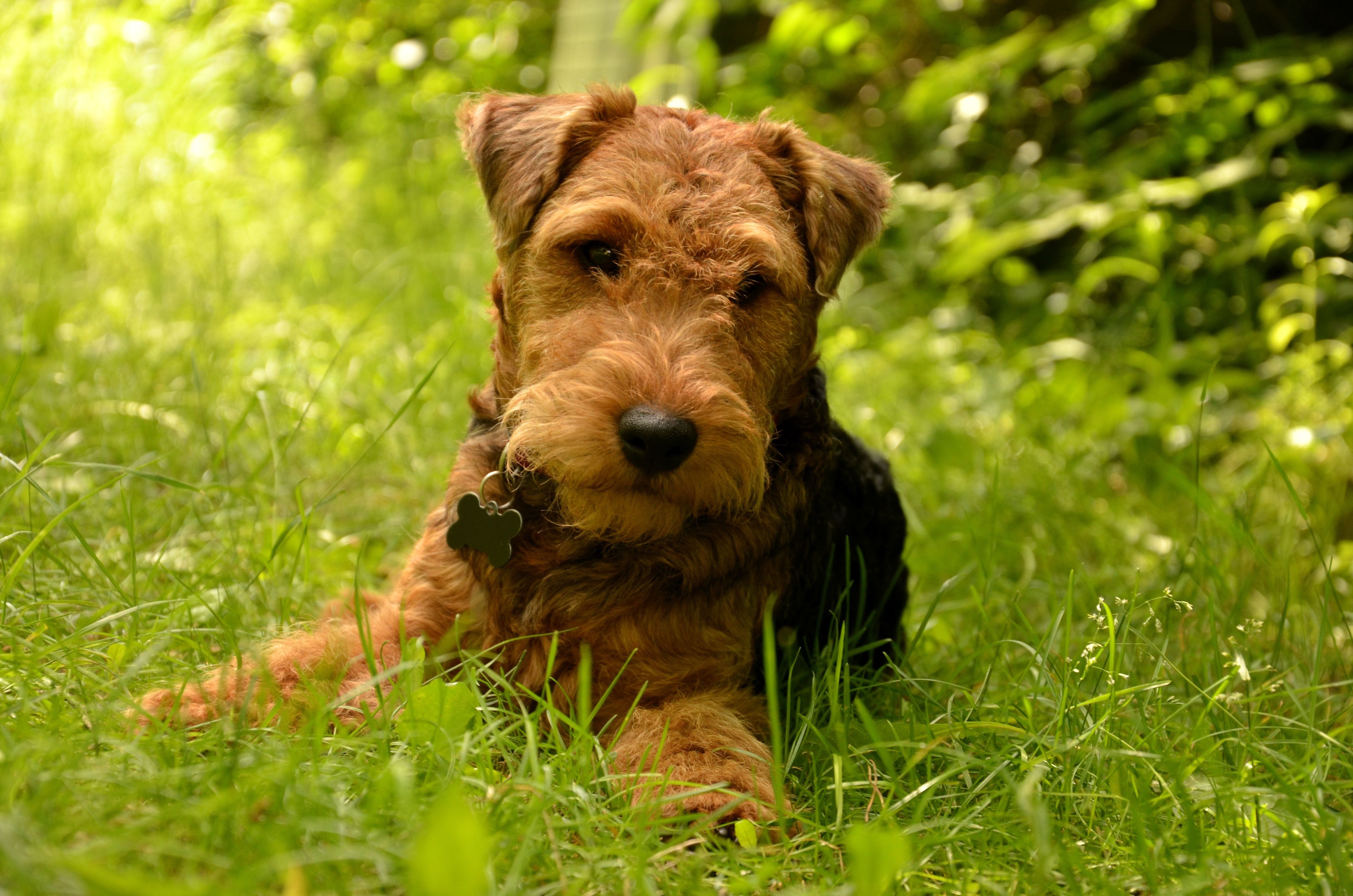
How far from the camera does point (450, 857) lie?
1.20 meters

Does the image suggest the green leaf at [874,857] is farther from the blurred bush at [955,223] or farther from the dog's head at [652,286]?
the blurred bush at [955,223]

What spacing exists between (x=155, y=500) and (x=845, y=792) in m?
1.89

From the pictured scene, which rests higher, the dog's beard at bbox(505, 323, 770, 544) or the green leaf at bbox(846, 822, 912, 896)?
the dog's beard at bbox(505, 323, 770, 544)

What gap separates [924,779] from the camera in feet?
6.29

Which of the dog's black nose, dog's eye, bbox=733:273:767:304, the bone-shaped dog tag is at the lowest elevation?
the bone-shaped dog tag

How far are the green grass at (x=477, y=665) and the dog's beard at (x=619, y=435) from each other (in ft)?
1.25

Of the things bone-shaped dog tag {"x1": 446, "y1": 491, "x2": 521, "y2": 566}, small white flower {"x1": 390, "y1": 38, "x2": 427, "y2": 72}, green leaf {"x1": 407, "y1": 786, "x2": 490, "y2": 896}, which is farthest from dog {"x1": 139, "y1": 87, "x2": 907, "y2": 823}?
small white flower {"x1": 390, "y1": 38, "x2": 427, "y2": 72}

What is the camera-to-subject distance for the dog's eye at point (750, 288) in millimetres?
2145

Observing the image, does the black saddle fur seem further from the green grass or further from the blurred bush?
the blurred bush

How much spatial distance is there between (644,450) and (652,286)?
0.39 m

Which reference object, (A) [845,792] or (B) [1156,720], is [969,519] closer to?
(B) [1156,720]

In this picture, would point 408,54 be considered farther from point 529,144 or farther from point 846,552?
point 846,552

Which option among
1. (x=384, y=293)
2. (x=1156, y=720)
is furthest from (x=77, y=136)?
(x=1156, y=720)

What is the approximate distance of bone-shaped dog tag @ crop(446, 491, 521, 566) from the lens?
208cm
